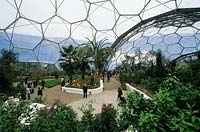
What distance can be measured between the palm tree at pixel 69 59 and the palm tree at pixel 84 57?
451 mm

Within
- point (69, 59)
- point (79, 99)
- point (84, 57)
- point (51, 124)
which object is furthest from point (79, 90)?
point (51, 124)

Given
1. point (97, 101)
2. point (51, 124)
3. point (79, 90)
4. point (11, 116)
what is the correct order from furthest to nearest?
point (79, 90), point (97, 101), point (11, 116), point (51, 124)

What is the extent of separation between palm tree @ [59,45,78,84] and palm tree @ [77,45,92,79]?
0.45 metres

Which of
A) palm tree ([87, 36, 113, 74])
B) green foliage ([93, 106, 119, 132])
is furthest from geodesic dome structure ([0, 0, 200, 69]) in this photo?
green foliage ([93, 106, 119, 132])

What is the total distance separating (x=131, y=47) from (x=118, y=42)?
7620 mm

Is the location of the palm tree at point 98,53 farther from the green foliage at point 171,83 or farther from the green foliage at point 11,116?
the green foliage at point 171,83

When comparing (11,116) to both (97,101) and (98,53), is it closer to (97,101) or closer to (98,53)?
(97,101)

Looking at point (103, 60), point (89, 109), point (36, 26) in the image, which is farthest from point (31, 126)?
point (36, 26)

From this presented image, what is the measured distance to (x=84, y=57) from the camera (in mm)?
28781

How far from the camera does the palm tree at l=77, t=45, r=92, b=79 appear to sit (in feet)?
92.8

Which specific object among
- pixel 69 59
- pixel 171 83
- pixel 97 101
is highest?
pixel 69 59

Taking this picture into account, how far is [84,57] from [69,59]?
1.47 meters

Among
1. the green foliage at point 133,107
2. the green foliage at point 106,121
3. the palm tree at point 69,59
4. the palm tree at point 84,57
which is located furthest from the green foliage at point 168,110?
the palm tree at point 84,57

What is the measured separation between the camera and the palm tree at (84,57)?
2828 cm
